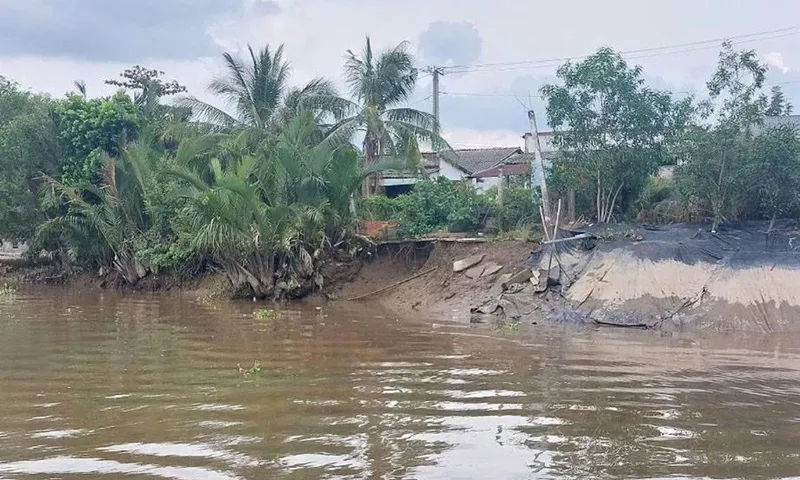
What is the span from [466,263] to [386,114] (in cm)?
696

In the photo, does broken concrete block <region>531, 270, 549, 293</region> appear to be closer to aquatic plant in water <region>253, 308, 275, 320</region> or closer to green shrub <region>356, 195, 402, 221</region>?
aquatic plant in water <region>253, 308, 275, 320</region>

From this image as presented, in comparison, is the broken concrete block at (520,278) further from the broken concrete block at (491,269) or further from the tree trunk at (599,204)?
the tree trunk at (599,204)

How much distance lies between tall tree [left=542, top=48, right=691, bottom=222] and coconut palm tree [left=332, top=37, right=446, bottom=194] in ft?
14.8

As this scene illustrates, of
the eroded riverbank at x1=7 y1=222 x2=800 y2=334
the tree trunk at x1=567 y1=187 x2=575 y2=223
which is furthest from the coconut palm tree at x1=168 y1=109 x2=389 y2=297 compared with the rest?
the tree trunk at x1=567 y1=187 x2=575 y2=223

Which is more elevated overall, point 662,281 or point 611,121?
point 611,121

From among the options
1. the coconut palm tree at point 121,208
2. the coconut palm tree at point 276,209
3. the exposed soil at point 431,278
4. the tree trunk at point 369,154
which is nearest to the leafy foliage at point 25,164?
the coconut palm tree at point 121,208

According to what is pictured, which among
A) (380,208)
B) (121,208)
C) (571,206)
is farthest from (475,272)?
(121,208)

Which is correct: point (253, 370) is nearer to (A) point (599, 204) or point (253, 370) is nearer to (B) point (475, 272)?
(B) point (475, 272)

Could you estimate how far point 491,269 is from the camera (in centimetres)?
1988

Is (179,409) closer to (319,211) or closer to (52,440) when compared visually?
(52,440)

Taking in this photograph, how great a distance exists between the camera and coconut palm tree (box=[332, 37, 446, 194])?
79.8 ft

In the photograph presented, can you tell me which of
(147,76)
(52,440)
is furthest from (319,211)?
(147,76)

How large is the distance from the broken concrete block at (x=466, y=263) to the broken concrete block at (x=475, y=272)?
14cm

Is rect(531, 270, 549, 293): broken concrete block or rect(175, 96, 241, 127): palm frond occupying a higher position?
rect(175, 96, 241, 127): palm frond
